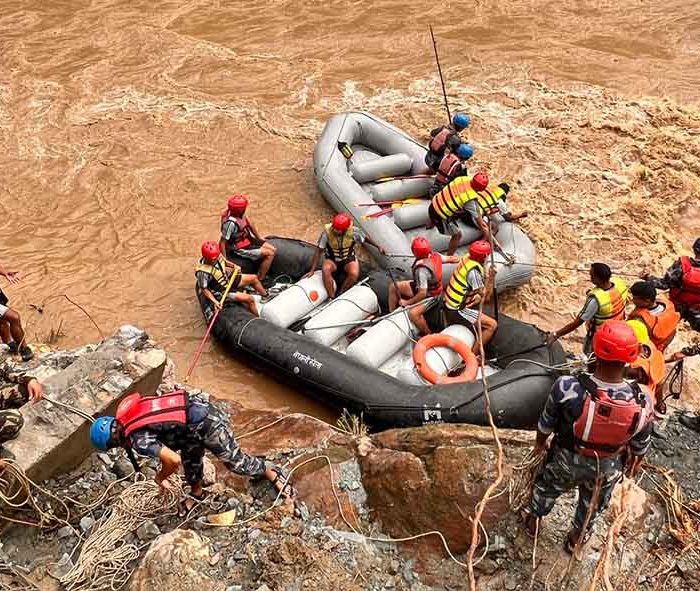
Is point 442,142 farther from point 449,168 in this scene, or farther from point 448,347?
point 448,347

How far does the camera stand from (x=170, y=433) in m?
3.36

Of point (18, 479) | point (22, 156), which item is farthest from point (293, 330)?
point (22, 156)

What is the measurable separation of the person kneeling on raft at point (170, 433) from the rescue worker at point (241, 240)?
114 inches

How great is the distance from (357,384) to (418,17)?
353 inches

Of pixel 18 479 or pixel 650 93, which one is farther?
pixel 650 93

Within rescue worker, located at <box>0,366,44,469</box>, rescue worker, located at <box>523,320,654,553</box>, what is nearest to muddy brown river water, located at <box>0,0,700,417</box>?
rescue worker, located at <box>0,366,44,469</box>

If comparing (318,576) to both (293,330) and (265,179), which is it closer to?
(293,330)

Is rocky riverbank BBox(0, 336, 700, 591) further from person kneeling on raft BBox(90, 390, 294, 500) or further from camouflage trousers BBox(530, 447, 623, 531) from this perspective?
person kneeling on raft BBox(90, 390, 294, 500)

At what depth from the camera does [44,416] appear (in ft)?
12.6

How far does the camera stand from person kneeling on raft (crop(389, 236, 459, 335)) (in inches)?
221

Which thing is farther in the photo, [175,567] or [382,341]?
[382,341]

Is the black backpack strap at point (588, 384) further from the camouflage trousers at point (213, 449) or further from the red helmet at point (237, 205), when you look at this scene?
the red helmet at point (237, 205)

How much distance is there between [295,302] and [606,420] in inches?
135

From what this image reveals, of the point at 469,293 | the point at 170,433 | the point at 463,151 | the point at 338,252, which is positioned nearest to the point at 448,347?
the point at 469,293
